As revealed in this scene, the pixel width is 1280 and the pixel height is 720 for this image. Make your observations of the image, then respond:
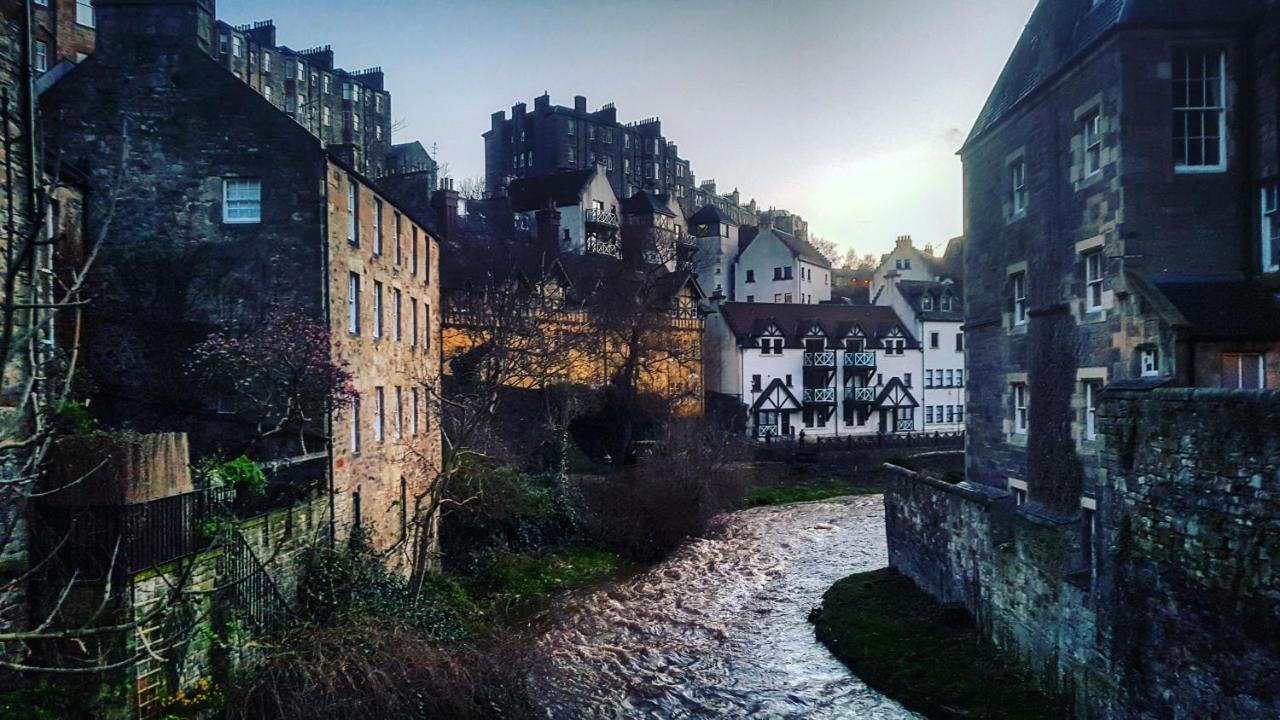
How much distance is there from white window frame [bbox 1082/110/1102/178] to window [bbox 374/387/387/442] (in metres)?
16.7

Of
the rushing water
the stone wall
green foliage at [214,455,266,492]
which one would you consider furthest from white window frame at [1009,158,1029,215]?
green foliage at [214,455,266,492]

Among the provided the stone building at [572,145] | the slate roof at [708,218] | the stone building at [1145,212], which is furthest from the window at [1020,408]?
the stone building at [572,145]

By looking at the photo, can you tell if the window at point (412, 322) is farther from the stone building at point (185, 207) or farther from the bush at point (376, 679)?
the bush at point (376, 679)

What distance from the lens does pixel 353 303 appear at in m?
19.2

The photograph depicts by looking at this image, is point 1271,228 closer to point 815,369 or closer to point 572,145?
point 815,369

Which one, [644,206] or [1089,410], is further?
[644,206]

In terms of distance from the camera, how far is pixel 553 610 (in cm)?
2208

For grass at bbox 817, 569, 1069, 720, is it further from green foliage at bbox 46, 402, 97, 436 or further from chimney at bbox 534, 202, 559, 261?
chimney at bbox 534, 202, 559, 261

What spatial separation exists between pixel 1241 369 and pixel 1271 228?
276cm

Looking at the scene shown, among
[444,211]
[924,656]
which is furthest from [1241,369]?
[444,211]

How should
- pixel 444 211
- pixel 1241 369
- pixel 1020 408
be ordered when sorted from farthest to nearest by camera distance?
1. pixel 444 211
2. pixel 1020 408
3. pixel 1241 369

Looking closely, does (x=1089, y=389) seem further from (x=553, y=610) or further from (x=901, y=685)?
(x=553, y=610)

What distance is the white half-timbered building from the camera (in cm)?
5344

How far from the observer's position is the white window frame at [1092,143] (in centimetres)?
1627
